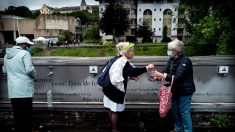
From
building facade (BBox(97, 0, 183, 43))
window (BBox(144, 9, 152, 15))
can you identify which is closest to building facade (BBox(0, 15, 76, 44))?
building facade (BBox(97, 0, 183, 43))

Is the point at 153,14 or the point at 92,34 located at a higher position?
the point at 153,14

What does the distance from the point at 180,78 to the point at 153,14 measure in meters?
2.18

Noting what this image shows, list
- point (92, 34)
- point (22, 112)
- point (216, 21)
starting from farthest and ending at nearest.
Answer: point (216, 21) → point (92, 34) → point (22, 112)

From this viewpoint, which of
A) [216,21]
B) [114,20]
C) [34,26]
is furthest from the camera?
[216,21]

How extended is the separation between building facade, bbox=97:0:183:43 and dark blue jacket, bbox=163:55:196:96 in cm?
153

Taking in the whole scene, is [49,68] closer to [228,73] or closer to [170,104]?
[170,104]

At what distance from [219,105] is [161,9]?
237cm

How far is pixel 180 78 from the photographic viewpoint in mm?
3469

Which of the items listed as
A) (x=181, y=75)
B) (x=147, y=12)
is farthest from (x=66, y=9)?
(x=181, y=75)

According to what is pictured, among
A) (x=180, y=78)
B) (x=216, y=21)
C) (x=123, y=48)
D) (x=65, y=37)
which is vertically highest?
(x=216, y=21)

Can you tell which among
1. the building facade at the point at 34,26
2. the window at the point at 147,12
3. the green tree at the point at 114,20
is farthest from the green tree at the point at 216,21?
the building facade at the point at 34,26

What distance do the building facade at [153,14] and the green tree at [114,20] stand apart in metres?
→ 0.10

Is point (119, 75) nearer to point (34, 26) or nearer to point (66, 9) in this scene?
point (34, 26)

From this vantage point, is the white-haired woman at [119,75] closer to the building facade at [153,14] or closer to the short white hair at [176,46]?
the short white hair at [176,46]
